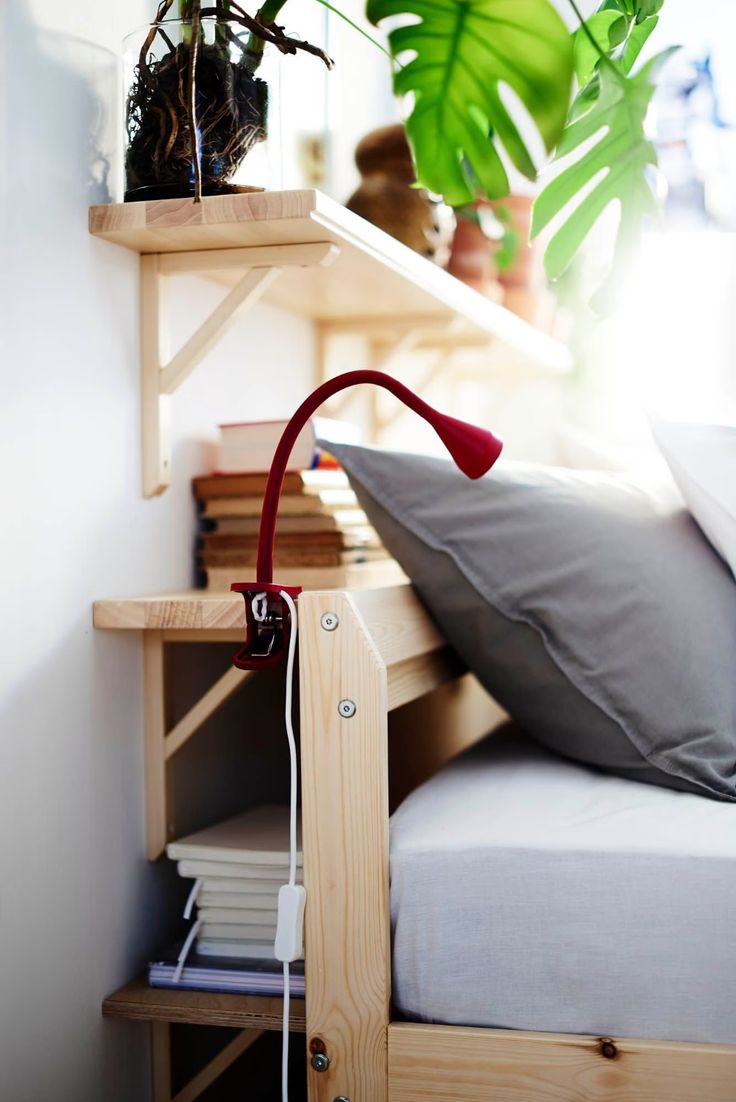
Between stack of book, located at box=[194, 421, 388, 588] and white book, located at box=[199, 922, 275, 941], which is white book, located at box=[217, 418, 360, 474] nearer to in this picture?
stack of book, located at box=[194, 421, 388, 588]

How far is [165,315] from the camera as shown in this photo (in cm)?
129

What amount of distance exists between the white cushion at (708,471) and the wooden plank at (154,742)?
60 centimetres

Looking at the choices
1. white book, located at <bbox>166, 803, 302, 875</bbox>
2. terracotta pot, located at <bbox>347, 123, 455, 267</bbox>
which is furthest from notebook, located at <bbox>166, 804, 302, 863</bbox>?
terracotta pot, located at <bbox>347, 123, 455, 267</bbox>

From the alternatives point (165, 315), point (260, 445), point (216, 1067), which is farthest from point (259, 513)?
point (216, 1067)

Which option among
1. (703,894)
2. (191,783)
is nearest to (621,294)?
(703,894)

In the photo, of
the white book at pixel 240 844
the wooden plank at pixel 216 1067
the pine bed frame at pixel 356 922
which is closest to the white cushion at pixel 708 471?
the pine bed frame at pixel 356 922

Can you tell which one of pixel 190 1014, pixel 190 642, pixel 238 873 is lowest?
pixel 190 1014

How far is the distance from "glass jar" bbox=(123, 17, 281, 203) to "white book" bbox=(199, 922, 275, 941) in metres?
0.74

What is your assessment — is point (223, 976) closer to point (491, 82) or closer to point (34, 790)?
point (34, 790)

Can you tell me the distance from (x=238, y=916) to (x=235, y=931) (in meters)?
0.02

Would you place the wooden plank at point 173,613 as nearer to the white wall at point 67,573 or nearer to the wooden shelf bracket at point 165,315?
the white wall at point 67,573

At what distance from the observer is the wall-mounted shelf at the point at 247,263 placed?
1.12 metres

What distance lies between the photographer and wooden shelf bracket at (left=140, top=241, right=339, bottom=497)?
1224 mm

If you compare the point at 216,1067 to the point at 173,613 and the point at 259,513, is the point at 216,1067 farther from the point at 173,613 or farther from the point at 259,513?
the point at 259,513
